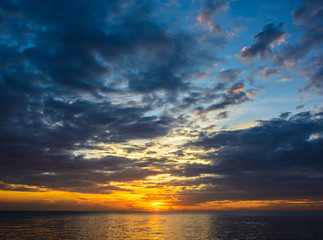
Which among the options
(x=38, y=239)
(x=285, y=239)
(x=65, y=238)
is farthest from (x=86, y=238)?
(x=285, y=239)

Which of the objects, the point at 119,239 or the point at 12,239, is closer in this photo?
the point at 12,239

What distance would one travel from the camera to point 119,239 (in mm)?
65688

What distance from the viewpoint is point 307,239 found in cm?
6394

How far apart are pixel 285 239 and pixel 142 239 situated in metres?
39.5

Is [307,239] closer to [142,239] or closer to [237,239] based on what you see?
[237,239]

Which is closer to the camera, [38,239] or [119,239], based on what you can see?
[38,239]

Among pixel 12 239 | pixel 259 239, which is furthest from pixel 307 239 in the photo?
pixel 12 239

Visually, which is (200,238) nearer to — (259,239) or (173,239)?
(173,239)

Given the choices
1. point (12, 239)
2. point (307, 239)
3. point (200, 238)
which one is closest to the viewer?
point (12, 239)

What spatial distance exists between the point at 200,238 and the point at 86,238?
3268cm

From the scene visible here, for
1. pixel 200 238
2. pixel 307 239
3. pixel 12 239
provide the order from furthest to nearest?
pixel 200 238, pixel 307 239, pixel 12 239

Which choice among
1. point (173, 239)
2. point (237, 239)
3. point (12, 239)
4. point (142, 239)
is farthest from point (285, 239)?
point (12, 239)

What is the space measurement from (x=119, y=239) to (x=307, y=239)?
170 ft

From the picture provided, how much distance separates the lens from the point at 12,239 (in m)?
60.0
